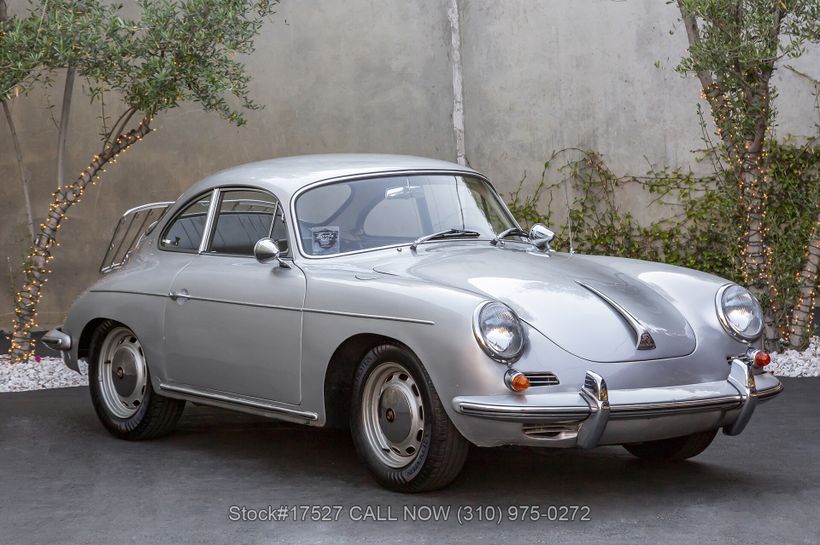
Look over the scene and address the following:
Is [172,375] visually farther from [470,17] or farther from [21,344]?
[470,17]

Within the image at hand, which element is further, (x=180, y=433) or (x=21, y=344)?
(x=21, y=344)

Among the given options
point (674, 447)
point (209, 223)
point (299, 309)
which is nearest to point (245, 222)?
point (209, 223)

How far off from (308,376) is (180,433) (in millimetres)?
1723

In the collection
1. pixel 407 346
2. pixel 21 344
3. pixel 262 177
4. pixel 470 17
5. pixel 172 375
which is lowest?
pixel 21 344

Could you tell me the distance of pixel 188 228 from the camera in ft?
21.8

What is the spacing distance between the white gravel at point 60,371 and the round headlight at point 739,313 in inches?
141

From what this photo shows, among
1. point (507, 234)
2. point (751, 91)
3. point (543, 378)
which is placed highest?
point (751, 91)

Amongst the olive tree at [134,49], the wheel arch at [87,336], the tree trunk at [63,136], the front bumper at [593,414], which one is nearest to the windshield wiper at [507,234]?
the front bumper at [593,414]

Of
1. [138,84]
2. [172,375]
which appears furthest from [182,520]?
[138,84]

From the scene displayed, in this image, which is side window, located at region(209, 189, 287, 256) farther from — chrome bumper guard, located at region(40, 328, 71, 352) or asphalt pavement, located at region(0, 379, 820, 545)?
chrome bumper guard, located at region(40, 328, 71, 352)

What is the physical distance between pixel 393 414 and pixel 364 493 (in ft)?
1.31

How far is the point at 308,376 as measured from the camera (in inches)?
214

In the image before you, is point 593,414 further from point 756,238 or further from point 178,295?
point 756,238

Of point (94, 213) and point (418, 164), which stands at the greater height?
point (418, 164)
